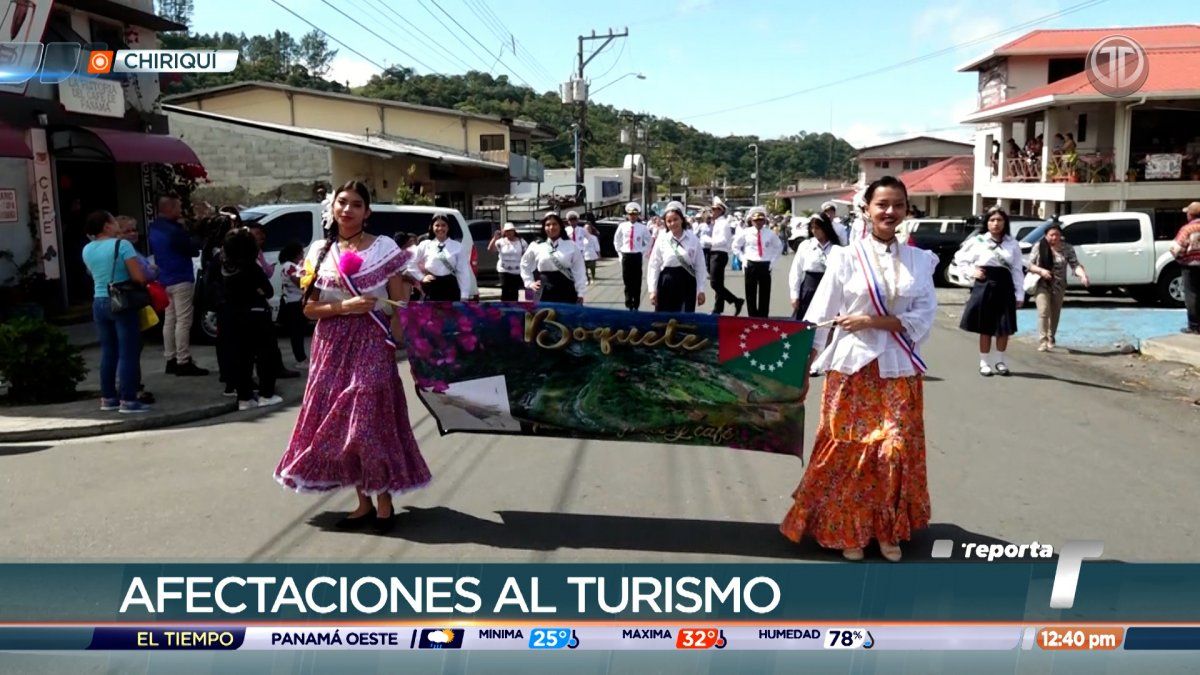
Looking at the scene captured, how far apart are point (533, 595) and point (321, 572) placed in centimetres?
123

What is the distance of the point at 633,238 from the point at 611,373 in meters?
11.2

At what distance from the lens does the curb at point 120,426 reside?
320 inches

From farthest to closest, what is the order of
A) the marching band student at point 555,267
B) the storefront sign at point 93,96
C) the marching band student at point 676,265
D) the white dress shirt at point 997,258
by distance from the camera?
1. the storefront sign at point 93,96
2. the marching band student at point 676,265
3. the marching band student at point 555,267
4. the white dress shirt at point 997,258

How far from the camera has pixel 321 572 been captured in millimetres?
Answer: 4855

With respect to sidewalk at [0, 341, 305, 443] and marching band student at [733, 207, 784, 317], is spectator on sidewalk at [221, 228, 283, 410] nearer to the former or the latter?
sidewalk at [0, 341, 305, 443]

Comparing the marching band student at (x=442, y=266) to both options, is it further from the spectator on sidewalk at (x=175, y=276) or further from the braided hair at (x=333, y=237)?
the braided hair at (x=333, y=237)

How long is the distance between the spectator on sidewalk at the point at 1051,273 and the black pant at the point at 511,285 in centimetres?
734

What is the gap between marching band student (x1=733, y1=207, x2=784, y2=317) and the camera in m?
14.3

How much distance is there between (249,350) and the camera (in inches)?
369

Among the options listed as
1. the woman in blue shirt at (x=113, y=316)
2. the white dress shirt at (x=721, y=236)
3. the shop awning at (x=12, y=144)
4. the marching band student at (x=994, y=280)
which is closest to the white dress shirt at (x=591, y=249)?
the white dress shirt at (x=721, y=236)

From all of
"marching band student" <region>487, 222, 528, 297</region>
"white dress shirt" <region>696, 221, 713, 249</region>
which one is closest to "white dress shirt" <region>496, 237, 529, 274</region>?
"marching band student" <region>487, 222, 528, 297</region>

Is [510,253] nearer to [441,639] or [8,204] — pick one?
[8,204]

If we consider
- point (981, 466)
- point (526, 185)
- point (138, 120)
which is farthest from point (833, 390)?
point (526, 185)

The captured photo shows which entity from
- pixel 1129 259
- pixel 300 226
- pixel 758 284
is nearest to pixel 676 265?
pixel 758 284
